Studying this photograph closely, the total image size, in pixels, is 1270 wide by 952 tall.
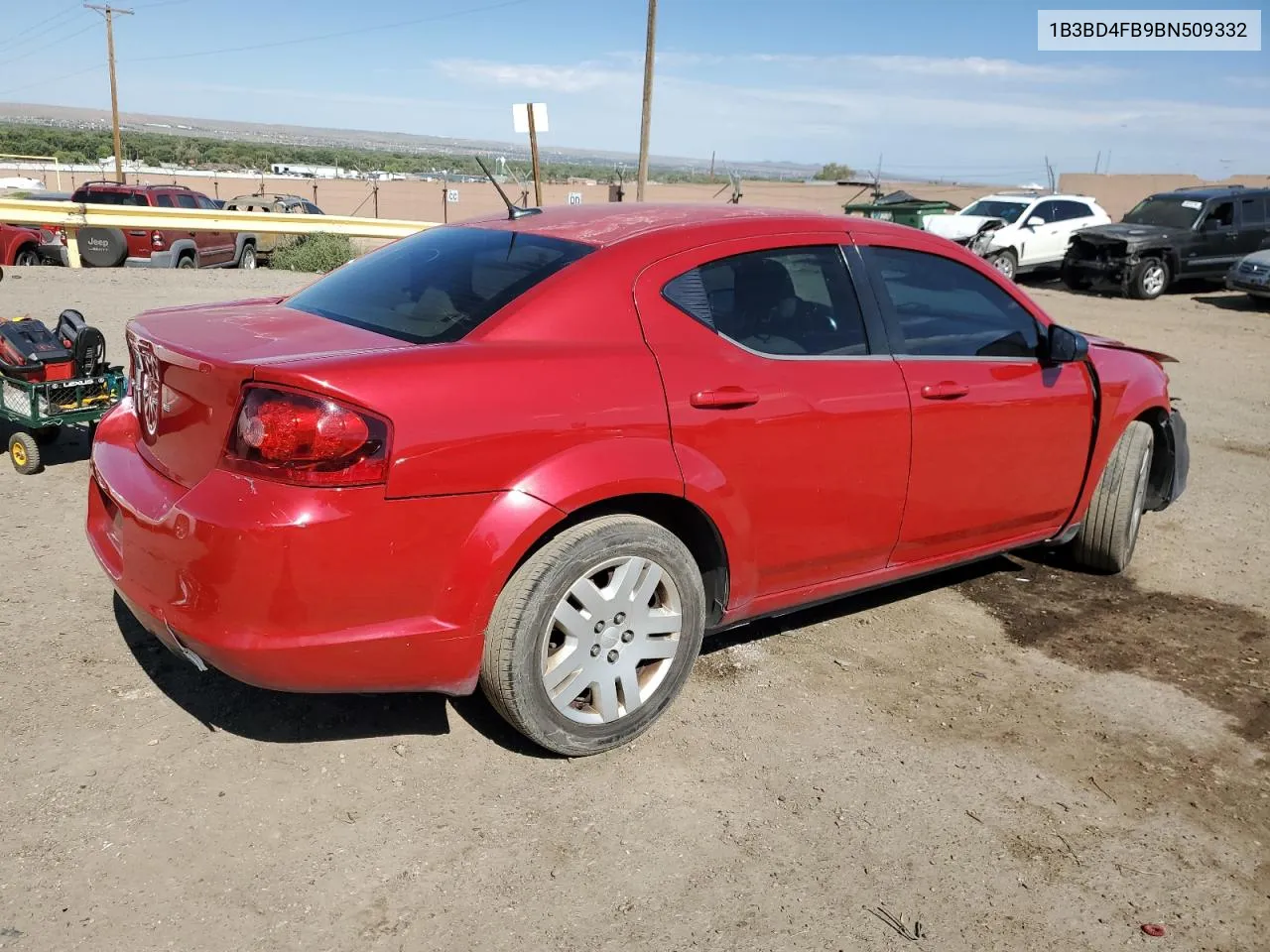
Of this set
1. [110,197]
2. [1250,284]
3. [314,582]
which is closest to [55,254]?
[110,197]

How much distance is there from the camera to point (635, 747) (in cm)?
344

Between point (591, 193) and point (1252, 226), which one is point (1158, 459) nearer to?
Answer: point (1252, 226)

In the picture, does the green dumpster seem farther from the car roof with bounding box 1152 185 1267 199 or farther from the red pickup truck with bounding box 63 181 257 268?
the red pickup truck with bounding box 63 181 257 268

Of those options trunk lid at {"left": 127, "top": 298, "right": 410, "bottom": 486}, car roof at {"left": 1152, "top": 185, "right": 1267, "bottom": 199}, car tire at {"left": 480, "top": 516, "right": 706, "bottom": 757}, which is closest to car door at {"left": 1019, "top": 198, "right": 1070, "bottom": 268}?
car roof at {"left": 1152, "top": 185, "right": 1267, "bottom": 199}

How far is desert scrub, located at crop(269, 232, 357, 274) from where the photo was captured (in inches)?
693

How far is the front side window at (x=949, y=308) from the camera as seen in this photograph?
3.94 meters

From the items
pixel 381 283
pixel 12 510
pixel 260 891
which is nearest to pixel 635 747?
pixel 260 891

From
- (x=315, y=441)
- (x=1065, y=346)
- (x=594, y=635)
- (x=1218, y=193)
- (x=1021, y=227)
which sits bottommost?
(x=594, y=635)

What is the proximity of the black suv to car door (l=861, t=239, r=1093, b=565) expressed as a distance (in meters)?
15.3

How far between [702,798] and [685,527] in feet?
2.77

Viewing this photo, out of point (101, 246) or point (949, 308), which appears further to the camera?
point (101, 246)

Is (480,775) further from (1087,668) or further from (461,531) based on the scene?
(1087,668)

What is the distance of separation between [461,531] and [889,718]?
1.71 metres

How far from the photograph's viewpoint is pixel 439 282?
11.5 feet
